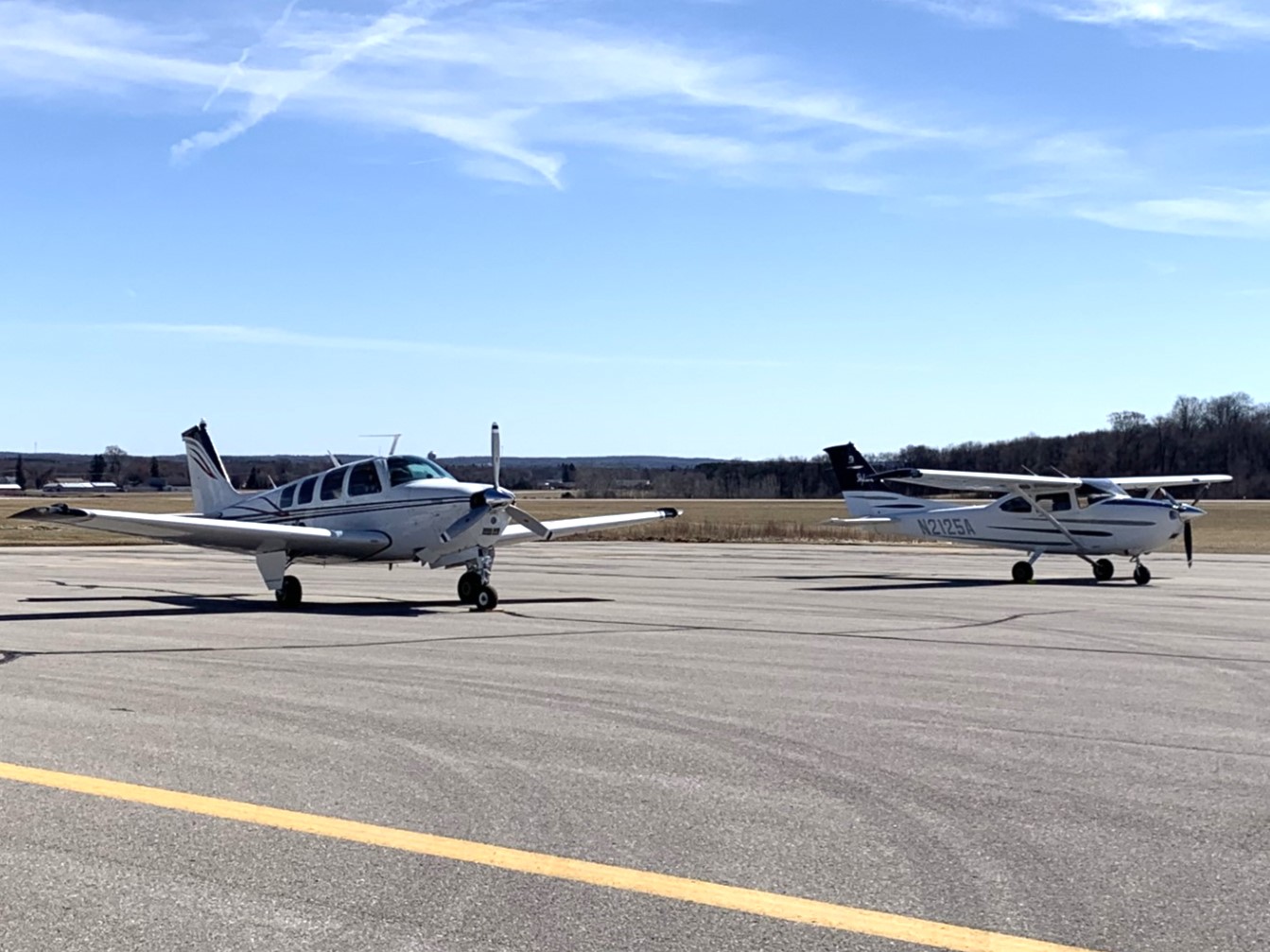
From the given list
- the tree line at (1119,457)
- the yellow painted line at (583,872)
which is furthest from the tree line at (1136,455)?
the yellow painted line at (583,872)

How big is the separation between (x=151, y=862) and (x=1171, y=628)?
44.3 ft

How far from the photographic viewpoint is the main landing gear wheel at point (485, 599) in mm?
18420

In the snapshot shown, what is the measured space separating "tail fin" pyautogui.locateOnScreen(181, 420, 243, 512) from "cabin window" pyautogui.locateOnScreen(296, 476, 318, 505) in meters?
2.83

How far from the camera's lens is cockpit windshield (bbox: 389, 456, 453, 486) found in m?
19.9

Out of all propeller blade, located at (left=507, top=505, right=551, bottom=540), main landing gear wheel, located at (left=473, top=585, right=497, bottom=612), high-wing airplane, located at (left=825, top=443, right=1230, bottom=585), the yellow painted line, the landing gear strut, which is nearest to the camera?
the yellow painted line

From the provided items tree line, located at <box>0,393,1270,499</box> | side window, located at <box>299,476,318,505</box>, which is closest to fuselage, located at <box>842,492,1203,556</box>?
side window, located at <box>299,476,318,505</box>

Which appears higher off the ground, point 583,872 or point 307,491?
point 307,491

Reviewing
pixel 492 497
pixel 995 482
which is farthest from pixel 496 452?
pixel 995 482

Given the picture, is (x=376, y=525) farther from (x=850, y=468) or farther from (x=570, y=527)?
(x=850, y=468)

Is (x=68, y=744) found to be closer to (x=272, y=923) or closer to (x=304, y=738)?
(x=304, y=738)

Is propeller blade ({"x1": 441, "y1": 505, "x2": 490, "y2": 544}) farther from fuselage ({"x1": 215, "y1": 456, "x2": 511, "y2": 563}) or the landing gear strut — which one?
the landing gear strut

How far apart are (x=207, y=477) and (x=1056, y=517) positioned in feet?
56.6

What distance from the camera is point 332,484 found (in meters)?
20.5

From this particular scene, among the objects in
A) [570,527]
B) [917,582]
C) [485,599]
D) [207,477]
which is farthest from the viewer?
[917,582]
